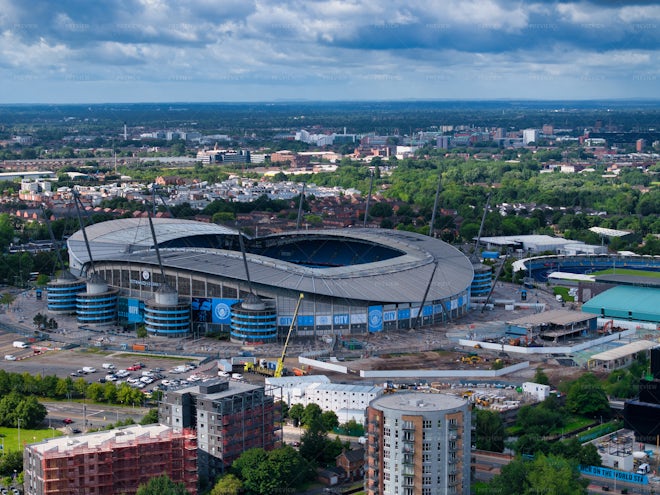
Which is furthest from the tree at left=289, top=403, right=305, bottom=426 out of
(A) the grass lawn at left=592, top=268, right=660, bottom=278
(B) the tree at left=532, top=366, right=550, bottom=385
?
(A) the grass lawn at left=592, top=268, right=660, bottom=278

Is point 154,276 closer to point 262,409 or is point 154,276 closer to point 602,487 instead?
point 262,409

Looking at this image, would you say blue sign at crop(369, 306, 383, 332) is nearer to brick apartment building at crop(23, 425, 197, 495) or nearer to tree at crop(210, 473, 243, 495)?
brick apartment building at crop(23, 425, 197, 495)

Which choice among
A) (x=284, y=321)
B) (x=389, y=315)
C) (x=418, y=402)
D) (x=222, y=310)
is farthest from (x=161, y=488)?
(x=389, y=315)

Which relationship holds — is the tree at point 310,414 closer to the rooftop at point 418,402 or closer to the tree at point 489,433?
the tree at point 489,433

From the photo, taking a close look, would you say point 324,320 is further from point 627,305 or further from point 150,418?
point 150,418

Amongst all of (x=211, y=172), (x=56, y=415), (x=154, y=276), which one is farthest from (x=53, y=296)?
(x=211, y=172)

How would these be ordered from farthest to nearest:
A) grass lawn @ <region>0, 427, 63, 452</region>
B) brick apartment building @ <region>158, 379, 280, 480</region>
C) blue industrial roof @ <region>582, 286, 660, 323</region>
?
blue industrial roof @ <region>582, 286, 660, 323</region> → grass lawn @ <region>0, 427, 63, 452</region> → brick apartment building @ <region>158, 379, 280, 480</region>
